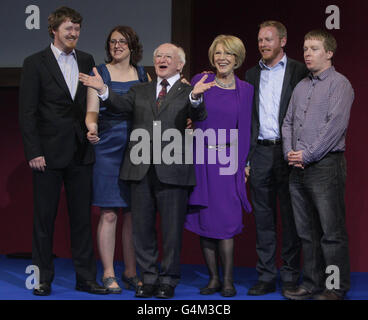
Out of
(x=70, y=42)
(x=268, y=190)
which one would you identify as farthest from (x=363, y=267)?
(x=70, y=42)

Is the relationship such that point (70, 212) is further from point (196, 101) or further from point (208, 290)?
point (196, 101)

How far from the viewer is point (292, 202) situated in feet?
13.2

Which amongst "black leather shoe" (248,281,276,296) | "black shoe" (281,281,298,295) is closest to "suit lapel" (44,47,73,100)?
"black leather shoe" (248,281,276,296)

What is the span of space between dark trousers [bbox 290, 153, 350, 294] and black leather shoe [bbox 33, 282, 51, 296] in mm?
1679

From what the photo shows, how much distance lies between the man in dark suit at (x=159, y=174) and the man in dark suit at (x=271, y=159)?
526mm

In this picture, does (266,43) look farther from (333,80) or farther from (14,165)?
(14,165)

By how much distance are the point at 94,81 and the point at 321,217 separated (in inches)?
64.8

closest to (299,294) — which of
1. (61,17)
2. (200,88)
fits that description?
(200,88)

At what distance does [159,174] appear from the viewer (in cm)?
388

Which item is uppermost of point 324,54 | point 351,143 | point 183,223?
point 324,54

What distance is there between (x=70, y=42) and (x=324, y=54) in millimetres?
1646

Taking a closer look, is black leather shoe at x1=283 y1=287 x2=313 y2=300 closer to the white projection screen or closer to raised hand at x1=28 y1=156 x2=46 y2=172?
Answer: raised hand at x1=28 y1=156 x2=46 y2=172

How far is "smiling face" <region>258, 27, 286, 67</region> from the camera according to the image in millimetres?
4164

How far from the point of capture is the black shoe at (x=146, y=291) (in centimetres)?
392
